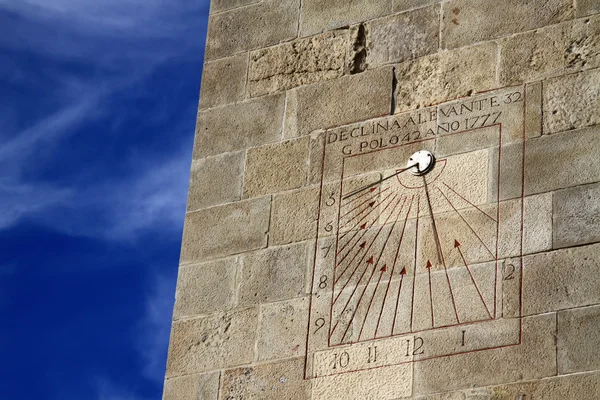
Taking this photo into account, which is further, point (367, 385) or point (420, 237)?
point (420, 237)

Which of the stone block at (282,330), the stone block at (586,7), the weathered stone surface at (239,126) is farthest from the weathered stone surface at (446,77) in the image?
the stone block at (282,330)

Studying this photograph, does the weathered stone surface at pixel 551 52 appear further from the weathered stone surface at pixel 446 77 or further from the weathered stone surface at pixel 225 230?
the weathered stone surface at pixel 225 230

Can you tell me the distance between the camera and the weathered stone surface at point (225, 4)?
27.7ft

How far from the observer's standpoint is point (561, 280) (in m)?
6.55

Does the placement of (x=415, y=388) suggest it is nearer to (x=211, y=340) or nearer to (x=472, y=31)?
(x=211, y=340)

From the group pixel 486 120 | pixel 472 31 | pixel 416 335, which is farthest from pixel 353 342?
pixel 472 31

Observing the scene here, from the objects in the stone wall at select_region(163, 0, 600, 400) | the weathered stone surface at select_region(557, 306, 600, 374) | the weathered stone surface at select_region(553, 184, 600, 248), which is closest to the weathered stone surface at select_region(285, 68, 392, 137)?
the stone wall at select_region(163, 0, 600, 400)

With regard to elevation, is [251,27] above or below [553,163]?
above

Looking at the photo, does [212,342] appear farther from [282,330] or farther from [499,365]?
[499,365]

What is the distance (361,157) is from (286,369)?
1.12m

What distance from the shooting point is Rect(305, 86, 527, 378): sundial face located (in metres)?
6.70

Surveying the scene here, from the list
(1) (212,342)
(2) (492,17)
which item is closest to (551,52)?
(2) (492,17)

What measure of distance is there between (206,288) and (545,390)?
1.90 m

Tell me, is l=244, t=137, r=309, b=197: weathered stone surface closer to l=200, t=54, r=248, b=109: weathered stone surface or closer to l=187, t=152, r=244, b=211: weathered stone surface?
l=187, t=152, r=244, b=211: weathered stone surface
